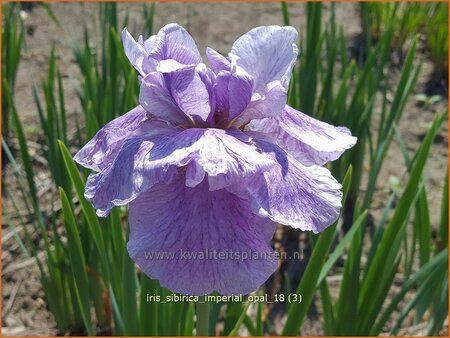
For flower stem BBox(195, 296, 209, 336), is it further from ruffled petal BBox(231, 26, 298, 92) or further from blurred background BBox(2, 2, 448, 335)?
ruffled petal BBox(231, 26, 298, 92)

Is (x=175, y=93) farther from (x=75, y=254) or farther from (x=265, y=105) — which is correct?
(x=75, y=254)

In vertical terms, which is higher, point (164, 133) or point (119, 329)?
point (164, 133)

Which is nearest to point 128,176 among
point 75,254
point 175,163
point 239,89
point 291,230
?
point 175,163

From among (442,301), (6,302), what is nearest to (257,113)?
(442,301)

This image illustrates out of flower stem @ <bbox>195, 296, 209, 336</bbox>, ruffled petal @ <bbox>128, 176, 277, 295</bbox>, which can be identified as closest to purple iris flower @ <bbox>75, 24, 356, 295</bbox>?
ruffled petal @ <bbox>128, 176, 277, 295</bbox>

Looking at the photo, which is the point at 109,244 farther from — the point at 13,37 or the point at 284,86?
the point at 13,37

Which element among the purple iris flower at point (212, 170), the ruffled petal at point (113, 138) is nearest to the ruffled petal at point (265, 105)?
the purple iris flower at point (212, 170)

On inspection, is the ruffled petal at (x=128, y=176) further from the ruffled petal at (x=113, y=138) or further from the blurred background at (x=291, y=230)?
the blurred background at (x=291, y=230)
